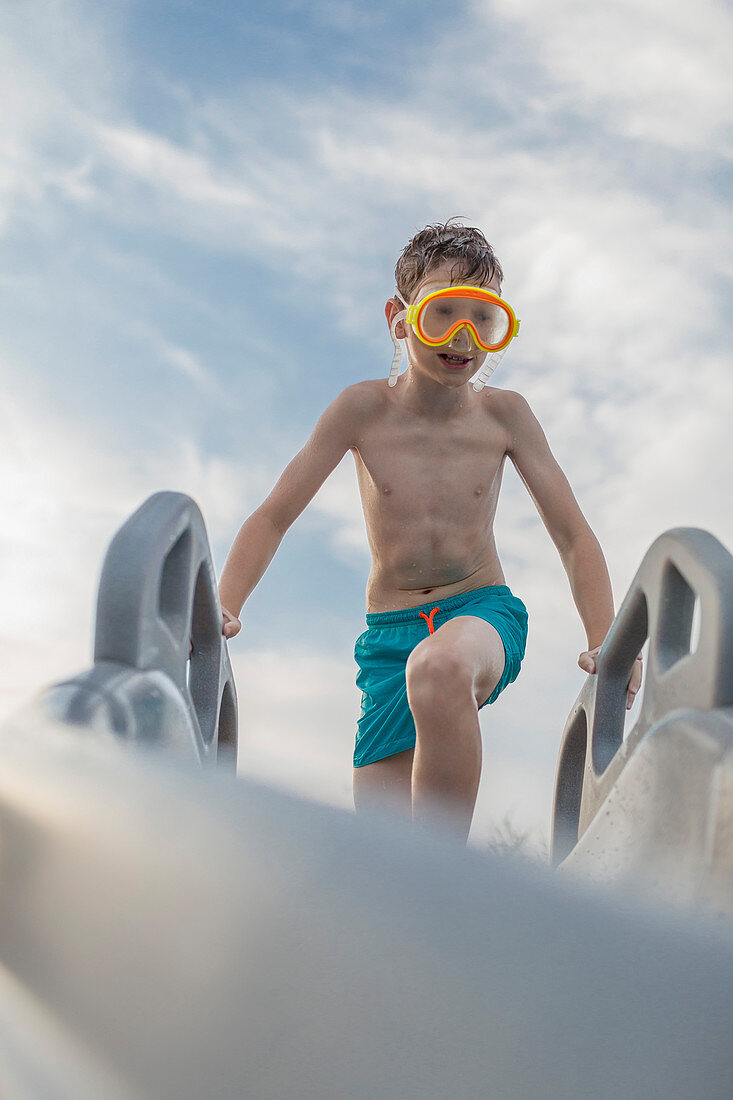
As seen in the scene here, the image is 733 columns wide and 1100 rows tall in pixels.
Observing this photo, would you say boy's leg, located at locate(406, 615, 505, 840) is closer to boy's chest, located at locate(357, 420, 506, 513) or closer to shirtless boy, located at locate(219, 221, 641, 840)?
shirtless boy, located at locate(219, 221, 641, 840)

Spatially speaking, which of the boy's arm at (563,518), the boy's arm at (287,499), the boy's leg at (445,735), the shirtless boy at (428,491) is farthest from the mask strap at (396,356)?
the boy's leg at (445,735)

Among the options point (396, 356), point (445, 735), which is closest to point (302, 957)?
point (445, 735)

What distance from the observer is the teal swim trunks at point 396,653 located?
258 centimetres

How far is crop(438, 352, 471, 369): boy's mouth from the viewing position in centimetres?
264

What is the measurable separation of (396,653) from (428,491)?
1.66 ft

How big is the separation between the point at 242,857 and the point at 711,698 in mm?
746

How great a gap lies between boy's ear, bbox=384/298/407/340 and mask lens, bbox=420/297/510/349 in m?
0.33

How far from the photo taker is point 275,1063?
1.62ft

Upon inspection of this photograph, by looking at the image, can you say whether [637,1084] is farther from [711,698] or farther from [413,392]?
[413,392]

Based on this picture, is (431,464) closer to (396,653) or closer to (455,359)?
(455,359)

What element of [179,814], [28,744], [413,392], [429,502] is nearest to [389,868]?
[179,814]

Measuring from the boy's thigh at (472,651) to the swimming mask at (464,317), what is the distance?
0.81 metres

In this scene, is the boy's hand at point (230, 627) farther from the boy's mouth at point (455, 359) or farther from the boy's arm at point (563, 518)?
the boy's mouth at point (455, 359)

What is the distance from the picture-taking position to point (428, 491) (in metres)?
2.63
